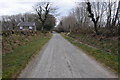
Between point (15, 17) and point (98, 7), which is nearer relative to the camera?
point (98, 7)

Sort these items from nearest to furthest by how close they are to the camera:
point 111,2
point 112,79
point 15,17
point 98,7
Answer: point 112,79 < point 111,2 < point 98,7 < point 15,17

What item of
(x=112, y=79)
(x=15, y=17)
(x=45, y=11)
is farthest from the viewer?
(x=15, y=17)

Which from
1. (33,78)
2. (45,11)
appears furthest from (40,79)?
(45,11)

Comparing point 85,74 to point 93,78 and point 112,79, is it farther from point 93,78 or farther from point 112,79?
point 112,79

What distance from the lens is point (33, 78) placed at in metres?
6.27

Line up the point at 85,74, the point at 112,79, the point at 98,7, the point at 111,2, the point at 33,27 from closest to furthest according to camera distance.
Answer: the point at 112,79 < the point at 85,74 < the point at 111,2 < the point at 98,7 < the point at 33,27

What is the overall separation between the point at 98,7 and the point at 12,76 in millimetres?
39835

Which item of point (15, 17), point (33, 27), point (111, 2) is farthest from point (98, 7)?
point (15, 17)

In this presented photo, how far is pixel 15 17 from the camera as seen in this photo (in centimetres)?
12394

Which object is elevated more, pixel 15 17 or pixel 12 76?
pixel 15 17

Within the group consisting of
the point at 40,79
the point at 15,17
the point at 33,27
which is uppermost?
the point at 15,17

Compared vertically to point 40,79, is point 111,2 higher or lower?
higher

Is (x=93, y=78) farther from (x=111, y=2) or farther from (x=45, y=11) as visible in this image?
(x=45, y=11)

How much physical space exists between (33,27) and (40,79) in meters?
78.9
